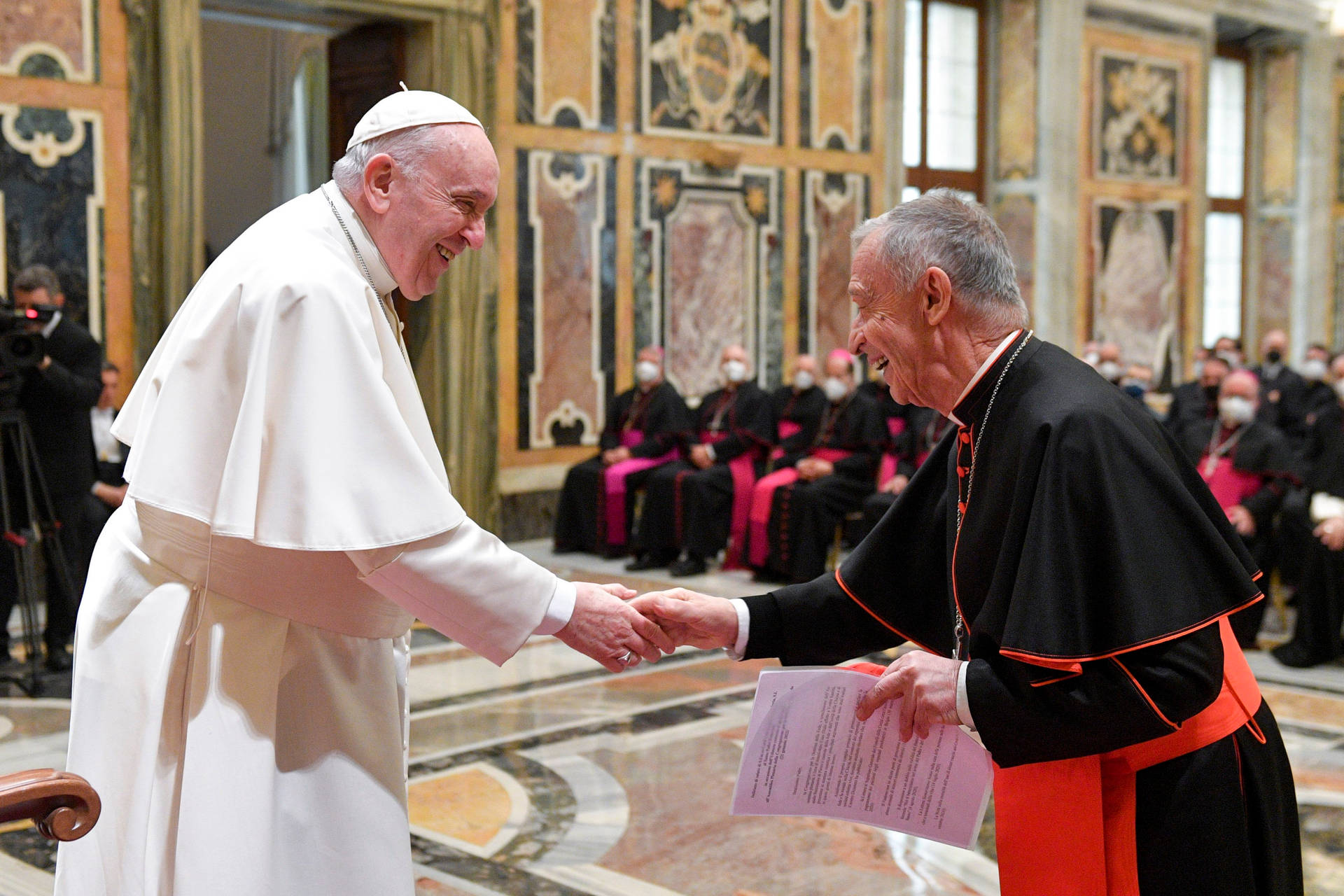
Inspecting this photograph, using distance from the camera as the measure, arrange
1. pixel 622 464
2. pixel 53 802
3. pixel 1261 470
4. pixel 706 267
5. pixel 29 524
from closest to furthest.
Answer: pixel 53 802 < pixel 29 524 < pixel 1261 470 < pixel 622 464 < pixel 706 267

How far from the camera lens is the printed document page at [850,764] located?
88.2 inches

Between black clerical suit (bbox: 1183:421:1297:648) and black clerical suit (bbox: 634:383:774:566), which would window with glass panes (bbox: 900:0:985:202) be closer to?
black clerical suit (bbox: 634:383:774:566)

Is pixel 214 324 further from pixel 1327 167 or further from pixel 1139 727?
pixel 1327 167

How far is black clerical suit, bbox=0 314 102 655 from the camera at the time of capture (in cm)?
592

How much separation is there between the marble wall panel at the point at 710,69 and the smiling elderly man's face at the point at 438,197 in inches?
325

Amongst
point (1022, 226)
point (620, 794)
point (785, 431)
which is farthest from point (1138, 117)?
point (620, 794)

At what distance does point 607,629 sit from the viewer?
2.34 meters

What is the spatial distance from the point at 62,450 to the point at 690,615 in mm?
4458

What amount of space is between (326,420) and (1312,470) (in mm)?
6655

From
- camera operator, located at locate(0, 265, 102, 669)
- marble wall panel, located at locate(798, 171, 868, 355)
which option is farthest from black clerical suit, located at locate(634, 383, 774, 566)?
camera operator, located at locate(0, 265, 102, 669)

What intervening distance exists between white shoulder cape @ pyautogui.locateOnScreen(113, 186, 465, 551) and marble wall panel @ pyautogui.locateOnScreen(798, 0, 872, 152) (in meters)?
9.65

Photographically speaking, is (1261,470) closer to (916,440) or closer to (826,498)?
(916,440)

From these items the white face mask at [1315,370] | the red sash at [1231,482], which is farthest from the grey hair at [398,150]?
the white face mask at [1315,370]

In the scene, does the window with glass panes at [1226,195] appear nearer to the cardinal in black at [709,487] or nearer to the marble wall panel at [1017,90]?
the marble wall panel at [1017,90]
